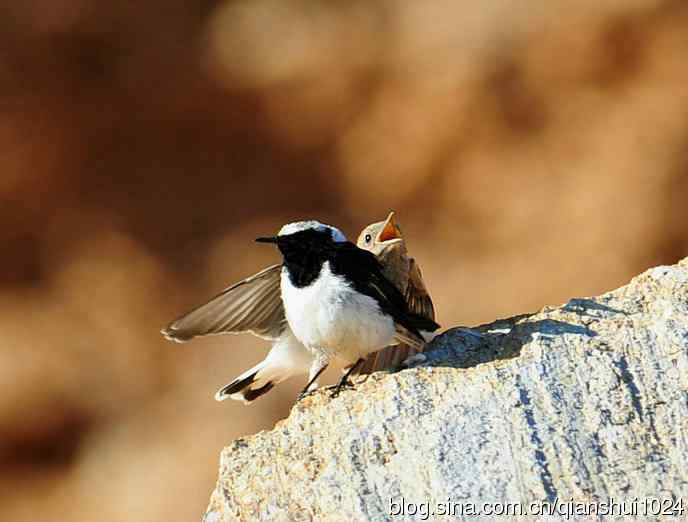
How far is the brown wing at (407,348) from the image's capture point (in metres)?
5.95

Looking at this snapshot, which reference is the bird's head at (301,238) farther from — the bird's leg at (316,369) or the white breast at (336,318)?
the bird's leg at (316,369)

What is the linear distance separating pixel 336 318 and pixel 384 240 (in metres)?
1.57

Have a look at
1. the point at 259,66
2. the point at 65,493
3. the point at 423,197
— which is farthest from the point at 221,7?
the point at 65,493

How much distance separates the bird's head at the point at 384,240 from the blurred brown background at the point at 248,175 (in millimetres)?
2396

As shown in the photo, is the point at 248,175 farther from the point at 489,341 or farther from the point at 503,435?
the point at 503,435

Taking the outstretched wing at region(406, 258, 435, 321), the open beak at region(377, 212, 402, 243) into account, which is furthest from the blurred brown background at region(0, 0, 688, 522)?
the open beak at region(377, 212, 402, 243)

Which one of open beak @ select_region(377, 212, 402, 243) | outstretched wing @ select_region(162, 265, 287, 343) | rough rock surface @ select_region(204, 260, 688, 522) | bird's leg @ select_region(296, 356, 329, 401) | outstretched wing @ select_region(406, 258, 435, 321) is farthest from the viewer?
open beak @ select_region(377, 212, 402, 243)

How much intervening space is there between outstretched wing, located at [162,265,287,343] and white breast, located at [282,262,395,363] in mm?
743

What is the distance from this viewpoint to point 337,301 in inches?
225

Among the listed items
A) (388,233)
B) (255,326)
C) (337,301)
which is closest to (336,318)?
(337,301)

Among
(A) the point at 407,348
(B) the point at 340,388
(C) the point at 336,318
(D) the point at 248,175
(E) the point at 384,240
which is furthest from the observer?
(D) the point at 248,175

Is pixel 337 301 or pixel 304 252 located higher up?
pixel 304 252

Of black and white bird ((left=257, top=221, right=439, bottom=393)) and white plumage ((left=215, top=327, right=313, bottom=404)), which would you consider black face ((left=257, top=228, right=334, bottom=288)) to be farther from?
white plumage ((left=215, top=327, right=313, bottom=404))

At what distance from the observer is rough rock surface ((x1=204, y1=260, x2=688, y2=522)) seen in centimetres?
422
